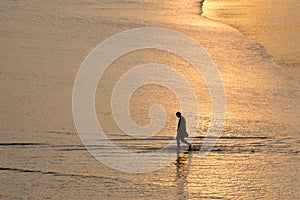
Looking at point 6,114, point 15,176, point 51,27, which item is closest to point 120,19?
point 51,27

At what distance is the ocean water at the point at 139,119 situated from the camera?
18.8 meters

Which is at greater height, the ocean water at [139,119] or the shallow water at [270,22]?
the shallow water at [270,22]

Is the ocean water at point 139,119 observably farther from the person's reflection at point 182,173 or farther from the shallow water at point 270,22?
the shallow water at point 270,22

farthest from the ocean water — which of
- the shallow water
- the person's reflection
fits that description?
the shallow water

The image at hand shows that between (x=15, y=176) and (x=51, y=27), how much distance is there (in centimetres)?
2496

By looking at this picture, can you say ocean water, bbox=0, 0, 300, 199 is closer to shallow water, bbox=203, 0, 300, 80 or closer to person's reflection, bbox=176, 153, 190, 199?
person's reflection, bbox=176, 153, 190, 199

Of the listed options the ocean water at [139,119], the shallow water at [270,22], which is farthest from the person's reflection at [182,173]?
the shallow water at [270,22]

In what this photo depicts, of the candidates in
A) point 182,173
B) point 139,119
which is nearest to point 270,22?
point 139,119

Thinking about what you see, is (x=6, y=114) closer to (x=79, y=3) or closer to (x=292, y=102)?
(x=292, y=102)

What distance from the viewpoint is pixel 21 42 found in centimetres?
3819

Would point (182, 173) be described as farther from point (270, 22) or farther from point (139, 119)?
point (270, 22)

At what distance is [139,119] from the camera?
25.2 m

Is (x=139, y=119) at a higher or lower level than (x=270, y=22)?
lower

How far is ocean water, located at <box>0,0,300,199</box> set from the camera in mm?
18844
